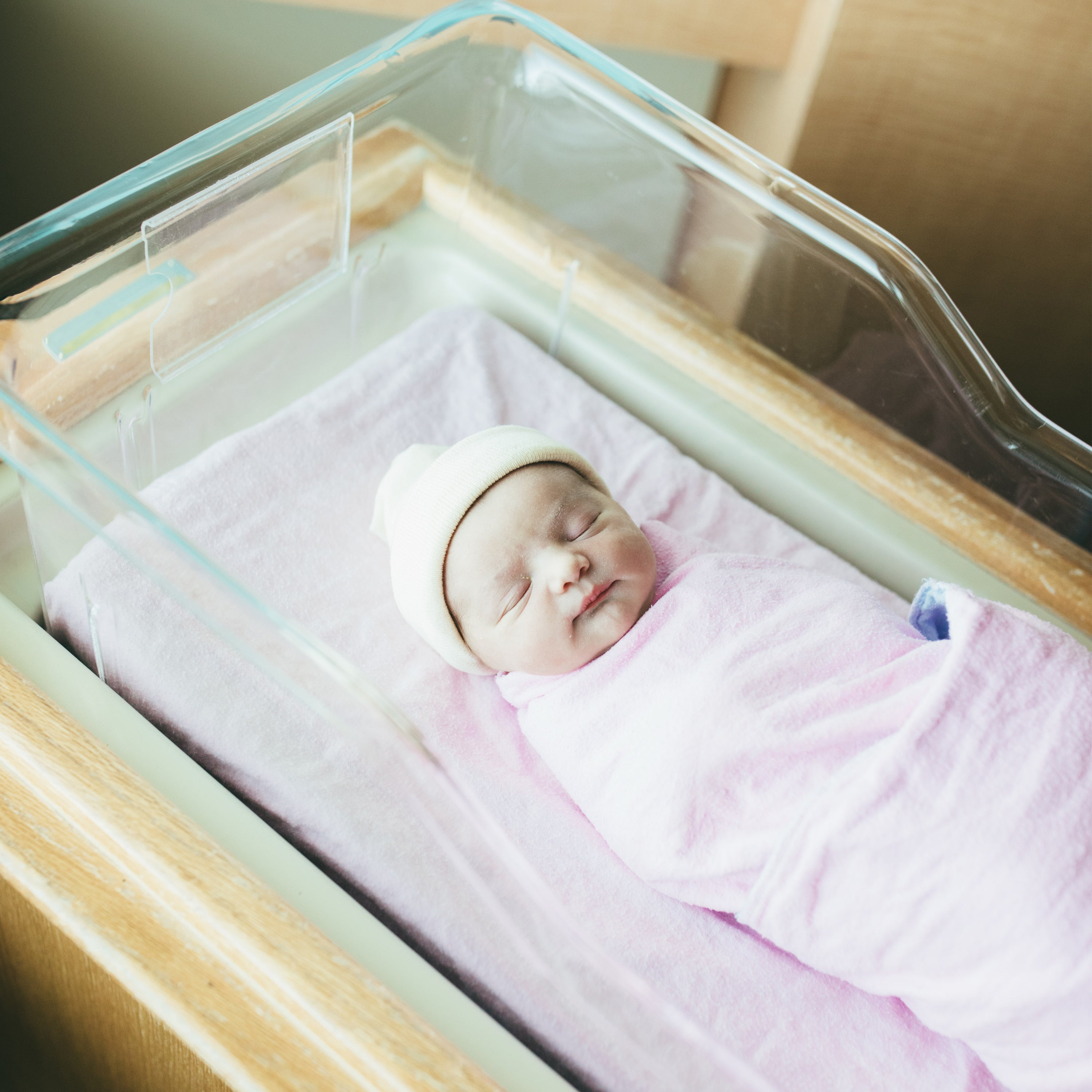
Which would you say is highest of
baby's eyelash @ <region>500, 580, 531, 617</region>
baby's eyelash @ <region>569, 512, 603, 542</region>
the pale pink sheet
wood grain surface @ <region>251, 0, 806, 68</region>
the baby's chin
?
wood grain surface @ <region>251, 0, 806, 68</region>

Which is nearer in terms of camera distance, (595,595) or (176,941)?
(176,941)

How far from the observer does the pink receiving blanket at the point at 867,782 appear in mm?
642

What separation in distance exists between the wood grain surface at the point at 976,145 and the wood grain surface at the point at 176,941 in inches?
42.1

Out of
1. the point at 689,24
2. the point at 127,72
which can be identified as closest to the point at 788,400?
the point at 689,24

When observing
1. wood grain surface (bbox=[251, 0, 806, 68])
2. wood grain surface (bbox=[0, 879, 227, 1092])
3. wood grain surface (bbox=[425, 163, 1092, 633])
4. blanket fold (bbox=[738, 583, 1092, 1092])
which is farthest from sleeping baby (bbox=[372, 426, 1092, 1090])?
wood grain surface (bbox=[251, 0, 806, 68])

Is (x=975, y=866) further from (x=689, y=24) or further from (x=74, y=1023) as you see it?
(x=689, y=24)

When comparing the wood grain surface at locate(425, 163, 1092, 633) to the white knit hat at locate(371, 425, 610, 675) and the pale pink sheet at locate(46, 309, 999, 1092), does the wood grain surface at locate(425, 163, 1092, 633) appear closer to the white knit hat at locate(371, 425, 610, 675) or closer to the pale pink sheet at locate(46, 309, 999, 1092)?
the pale pink sheet at locate(46, 309, 999, 1092)

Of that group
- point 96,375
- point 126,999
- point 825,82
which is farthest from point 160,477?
point 825,82

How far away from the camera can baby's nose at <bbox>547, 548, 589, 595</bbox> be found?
0.75m

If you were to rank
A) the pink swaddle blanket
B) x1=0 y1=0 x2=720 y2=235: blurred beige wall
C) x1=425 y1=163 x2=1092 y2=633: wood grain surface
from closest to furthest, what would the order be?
the pink swaddle blanket, x1=425 y1=163 x2=1092 y2=633: wood grain surface, x1=0 y1=0 x2=720 y2=235: blurred beige wall

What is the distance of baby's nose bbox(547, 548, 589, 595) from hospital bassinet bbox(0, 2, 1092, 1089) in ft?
0.49

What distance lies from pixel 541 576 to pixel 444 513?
81mm

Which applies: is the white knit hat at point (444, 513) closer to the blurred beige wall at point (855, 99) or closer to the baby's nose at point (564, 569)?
the baby's nose at point (564, 569)

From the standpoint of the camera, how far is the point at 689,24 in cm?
129
